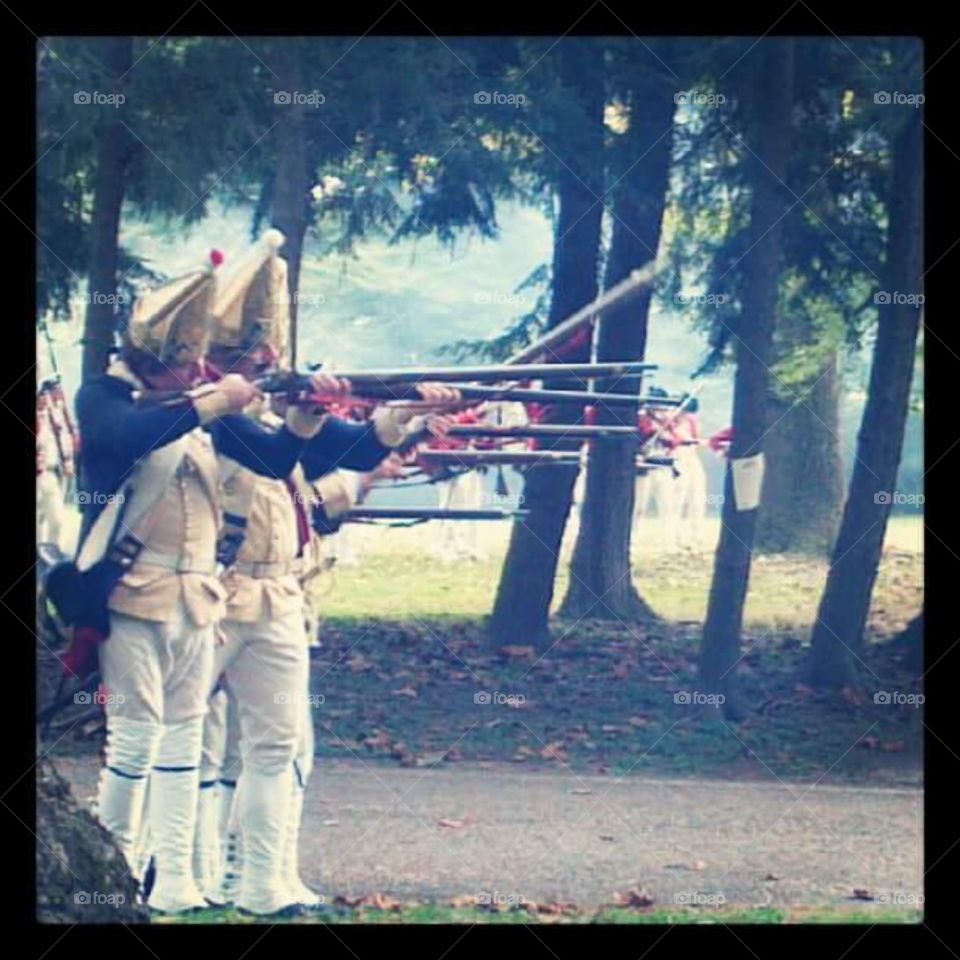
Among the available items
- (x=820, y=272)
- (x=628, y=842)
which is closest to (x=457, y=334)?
(x=820, y=272)

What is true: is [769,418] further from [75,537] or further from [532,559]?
[75,537]

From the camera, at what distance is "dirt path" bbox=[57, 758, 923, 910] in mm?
8055

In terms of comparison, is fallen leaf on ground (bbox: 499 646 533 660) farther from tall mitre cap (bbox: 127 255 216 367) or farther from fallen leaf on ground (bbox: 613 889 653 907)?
tall mitre cap (bbox: 127 255 216 367)

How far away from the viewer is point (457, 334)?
808cm
